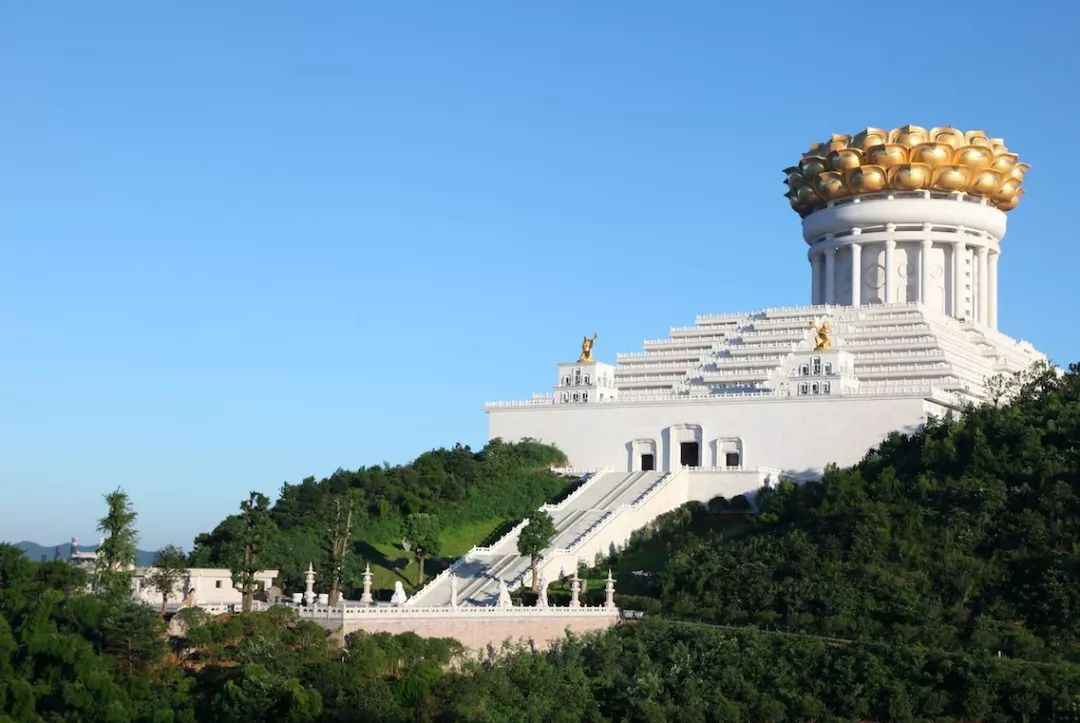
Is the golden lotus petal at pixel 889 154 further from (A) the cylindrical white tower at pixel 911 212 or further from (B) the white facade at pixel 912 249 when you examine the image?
(B) the white facade at pixel 912 249

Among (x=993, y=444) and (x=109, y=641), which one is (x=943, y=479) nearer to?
(x=993, y=444)

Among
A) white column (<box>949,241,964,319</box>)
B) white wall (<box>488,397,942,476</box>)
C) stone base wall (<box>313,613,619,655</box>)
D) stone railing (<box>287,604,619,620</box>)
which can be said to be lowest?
stone base wall (<box>313,613,619,655</box>)

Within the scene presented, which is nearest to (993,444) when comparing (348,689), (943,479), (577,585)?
(943,479)

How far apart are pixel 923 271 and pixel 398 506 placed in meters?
24.4

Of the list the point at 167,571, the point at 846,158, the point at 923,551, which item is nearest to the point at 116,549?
the point at 167,571

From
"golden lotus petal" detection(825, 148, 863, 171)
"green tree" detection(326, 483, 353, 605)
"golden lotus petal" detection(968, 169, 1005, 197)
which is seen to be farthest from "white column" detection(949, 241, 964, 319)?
"green tree" detection(326, 483, 353, 605)

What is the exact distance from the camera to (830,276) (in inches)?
2965

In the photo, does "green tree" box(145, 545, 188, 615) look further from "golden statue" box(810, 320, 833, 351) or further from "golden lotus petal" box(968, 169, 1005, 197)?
"golden lotus petal" box(968, 169, 1005, 197)

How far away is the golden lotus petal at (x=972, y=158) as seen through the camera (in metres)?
73.2

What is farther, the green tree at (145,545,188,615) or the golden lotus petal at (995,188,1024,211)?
the golden lotus petal at (995,188,1024,211)

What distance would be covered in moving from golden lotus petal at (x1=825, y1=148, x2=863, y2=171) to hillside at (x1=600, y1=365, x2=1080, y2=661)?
676 inches

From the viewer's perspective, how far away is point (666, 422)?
67875 millimetres

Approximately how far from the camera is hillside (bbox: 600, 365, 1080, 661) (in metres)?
46.5

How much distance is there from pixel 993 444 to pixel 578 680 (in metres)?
17.8
